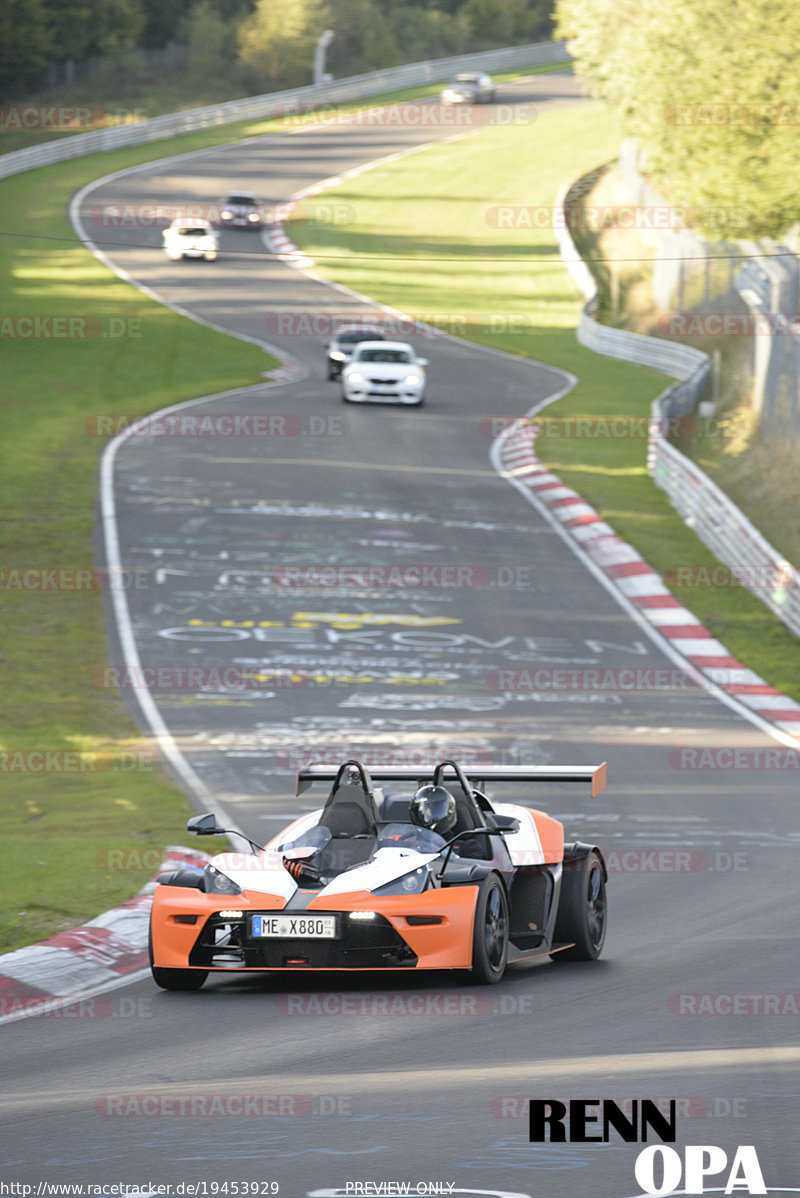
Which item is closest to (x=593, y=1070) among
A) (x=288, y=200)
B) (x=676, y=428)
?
(x=676, y=428)

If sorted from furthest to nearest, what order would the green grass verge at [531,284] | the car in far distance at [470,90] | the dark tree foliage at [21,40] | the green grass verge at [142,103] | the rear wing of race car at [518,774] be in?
the car in far distance at [470,90], the dark tree foliage at [21,40], the green grass verge at [142,103], the green grass verge at [531,284], the rear wing of race car at [518,774]

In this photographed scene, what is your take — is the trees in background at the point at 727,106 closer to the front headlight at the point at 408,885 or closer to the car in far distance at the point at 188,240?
the car in far distance at the point at 188,240

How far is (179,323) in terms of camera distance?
49562 millimetres

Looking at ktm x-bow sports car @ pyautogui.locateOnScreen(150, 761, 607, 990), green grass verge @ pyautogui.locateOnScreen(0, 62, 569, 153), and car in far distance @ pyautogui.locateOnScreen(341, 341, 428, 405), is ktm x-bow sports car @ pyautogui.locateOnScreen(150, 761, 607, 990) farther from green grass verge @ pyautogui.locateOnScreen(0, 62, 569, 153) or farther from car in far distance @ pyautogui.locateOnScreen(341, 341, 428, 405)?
green grass verge @ pyautogui.locateOnScreen(0, 62, 569, 153)

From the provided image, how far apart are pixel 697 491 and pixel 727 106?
1791 cm

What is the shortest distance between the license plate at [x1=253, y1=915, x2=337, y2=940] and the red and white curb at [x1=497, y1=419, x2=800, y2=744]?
33.0 ft

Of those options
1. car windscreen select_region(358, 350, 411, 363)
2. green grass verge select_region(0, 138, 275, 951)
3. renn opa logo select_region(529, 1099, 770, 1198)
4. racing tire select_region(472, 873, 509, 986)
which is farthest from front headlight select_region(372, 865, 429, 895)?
car windscreen select_region(358, 350, 411, 363)

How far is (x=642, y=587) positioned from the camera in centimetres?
2594

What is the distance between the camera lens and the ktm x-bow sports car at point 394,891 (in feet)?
29.3

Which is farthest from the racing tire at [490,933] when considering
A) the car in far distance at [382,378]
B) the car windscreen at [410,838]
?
the car in far distance at [382,378]

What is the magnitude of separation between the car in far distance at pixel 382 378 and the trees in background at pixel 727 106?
10.4 meters

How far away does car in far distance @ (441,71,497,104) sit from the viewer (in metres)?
94.9

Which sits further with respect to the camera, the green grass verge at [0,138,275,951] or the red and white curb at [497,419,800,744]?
the red and white curb at [497,419,800,744]

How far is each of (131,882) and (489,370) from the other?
36203 mm
